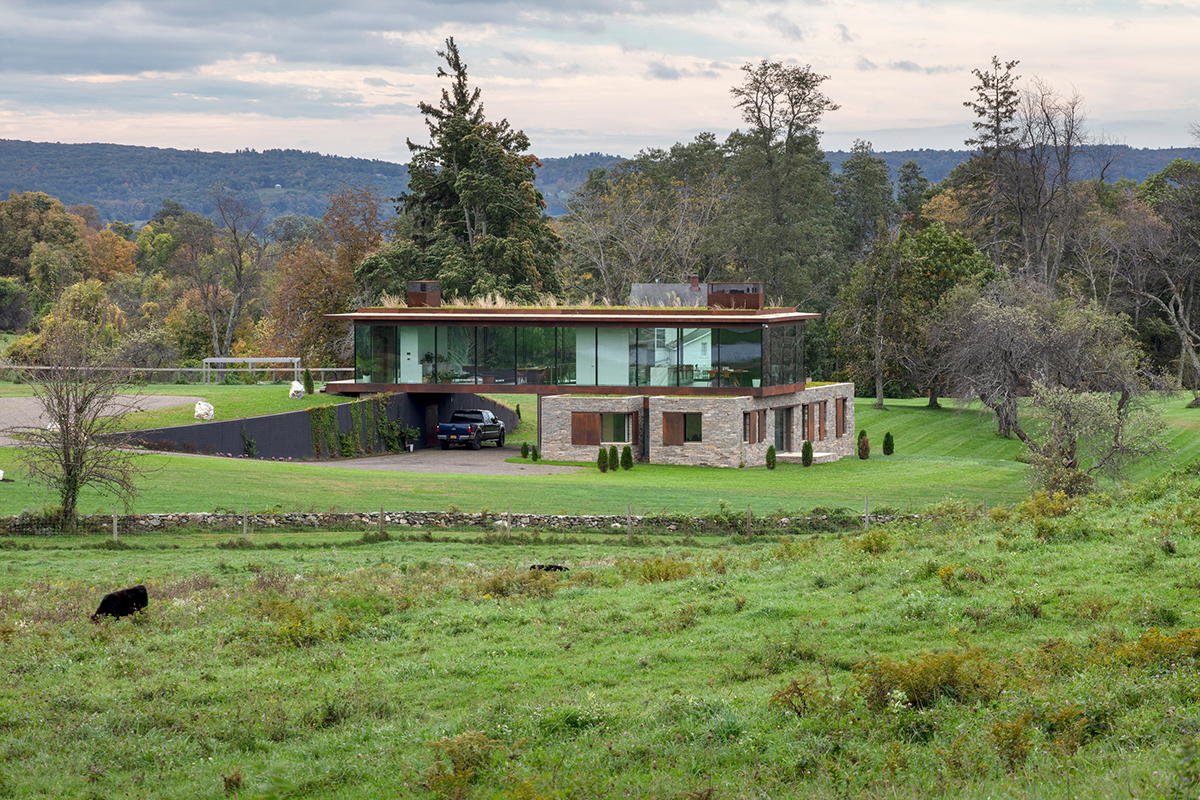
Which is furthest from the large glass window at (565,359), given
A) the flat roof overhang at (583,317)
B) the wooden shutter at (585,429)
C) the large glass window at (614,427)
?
the large glass window at (614,427)

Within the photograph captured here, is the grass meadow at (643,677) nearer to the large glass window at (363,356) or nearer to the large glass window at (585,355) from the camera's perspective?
the large glass window at (585,355)

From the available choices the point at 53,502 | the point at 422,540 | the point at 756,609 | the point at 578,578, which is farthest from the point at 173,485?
the point at 756,609

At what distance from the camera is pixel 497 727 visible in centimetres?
901

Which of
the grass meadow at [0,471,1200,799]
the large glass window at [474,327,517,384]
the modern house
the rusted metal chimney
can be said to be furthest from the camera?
the rusted metal chimney

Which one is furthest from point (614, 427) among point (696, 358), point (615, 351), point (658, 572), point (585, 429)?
point (658, 572)

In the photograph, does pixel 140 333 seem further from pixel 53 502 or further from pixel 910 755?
pixel 910 755

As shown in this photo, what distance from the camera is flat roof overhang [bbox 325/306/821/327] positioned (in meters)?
44.0

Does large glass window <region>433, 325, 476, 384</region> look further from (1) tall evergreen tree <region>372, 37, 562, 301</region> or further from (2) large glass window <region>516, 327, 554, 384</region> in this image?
(1) tall evergreen tree <region>372, 37, 562, 301</region>

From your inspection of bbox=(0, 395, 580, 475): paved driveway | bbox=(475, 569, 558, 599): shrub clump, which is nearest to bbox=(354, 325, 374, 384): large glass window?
bbox=(0, 395, 580, 475): paved driveway

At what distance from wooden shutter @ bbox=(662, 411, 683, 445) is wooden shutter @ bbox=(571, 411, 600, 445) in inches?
108

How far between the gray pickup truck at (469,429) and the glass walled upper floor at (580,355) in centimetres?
171

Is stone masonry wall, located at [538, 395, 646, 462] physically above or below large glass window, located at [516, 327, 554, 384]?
below

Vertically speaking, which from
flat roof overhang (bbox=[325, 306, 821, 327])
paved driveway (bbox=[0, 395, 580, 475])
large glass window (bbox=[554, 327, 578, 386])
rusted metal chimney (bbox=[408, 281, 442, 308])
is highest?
rusted metal chimney (bbox=[408, 281, 442, 308])

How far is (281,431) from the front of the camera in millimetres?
39625
